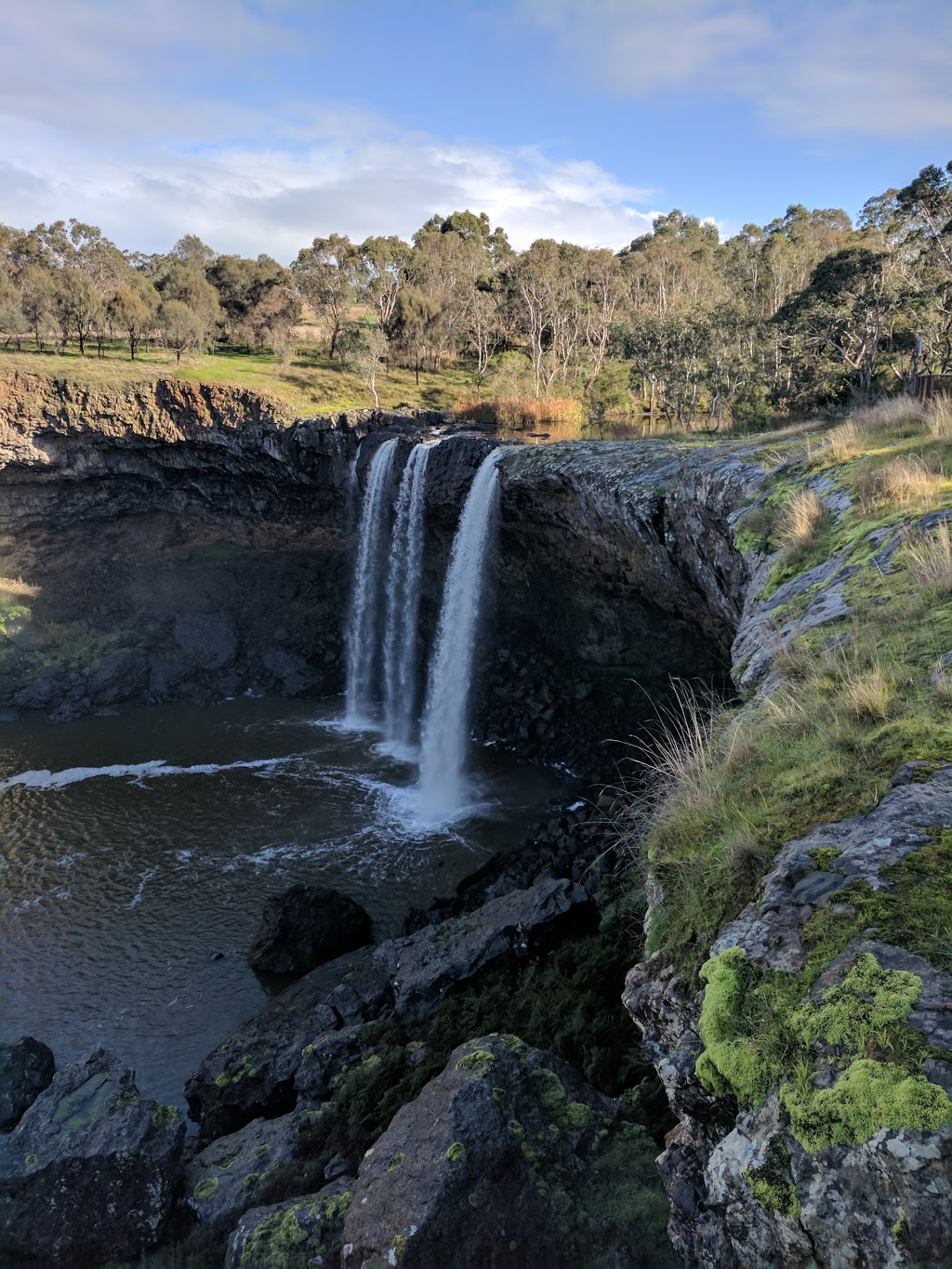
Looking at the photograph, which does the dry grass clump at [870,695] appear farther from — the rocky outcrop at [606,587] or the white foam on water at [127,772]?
the white foam on water at [127,772]

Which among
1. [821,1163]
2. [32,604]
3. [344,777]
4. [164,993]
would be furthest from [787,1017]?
[32,604]

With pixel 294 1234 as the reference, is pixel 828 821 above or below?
above

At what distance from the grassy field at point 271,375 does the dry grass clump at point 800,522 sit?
70.9 ft

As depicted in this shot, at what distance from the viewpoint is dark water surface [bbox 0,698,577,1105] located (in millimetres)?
12039

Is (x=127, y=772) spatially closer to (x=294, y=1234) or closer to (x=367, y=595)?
(x=367, y=595)

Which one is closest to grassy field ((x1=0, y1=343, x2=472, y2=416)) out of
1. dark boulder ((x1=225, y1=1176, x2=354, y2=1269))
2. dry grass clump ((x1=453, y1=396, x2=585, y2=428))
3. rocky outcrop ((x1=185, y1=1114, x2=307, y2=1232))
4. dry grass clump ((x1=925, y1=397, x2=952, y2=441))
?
dry grass clump ((x1=453, y1=396, x2=585, y2=428))

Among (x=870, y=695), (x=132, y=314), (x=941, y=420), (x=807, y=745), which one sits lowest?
(x=807, y=745)

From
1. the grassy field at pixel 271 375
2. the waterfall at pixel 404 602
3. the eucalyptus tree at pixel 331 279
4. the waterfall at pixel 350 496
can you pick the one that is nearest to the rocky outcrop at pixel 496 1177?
the waterfall at pixel 404 602

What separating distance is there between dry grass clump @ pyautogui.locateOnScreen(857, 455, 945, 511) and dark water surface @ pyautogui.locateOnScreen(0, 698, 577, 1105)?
10.7m

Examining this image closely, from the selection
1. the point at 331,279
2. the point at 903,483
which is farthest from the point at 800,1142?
the point at 331,279

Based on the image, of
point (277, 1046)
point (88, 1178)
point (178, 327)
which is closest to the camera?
point (88, 1178)

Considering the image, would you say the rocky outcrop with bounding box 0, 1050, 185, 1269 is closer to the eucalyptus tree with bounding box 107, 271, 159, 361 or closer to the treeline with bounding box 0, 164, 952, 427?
the treeline with bounding box 0, 164, 952, 427

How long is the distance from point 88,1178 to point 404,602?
20154 mm

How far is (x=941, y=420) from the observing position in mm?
10109
